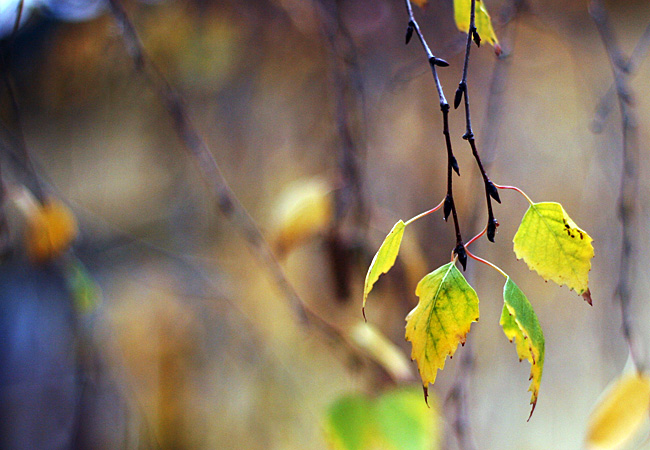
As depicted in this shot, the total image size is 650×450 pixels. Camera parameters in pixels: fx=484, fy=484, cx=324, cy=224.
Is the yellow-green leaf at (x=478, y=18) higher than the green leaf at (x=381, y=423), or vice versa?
the yellow-green leaf at (x=478, y=18)

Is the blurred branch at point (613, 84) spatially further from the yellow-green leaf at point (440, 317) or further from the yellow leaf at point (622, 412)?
the yellow-green leaf at point (440, 317)

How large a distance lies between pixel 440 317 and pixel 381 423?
344mm

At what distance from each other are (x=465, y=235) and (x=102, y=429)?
2.81ft

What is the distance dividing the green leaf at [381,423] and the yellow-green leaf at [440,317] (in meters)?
0.31

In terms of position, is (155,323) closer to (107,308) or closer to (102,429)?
(107,308)

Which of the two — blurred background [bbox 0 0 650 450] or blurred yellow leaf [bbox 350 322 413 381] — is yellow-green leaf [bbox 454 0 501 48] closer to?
blurred yellow leaf [bbox 350 322 413 381]

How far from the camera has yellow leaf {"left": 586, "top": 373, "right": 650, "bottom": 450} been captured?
18.3 inches

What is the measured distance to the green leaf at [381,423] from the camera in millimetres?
516

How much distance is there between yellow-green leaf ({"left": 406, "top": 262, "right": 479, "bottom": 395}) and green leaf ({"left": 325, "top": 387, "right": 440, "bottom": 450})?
0.31m

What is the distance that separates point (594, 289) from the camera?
2.84 feet

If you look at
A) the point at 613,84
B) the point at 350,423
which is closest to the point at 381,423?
the point at 350,423

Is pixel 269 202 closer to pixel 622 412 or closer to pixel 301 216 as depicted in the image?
pixel 301 216

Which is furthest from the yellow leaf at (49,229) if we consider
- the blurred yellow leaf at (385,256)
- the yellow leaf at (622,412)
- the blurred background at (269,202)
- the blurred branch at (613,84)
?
the blurred branch at (613,84)

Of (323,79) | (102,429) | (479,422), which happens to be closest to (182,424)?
(102,429)
